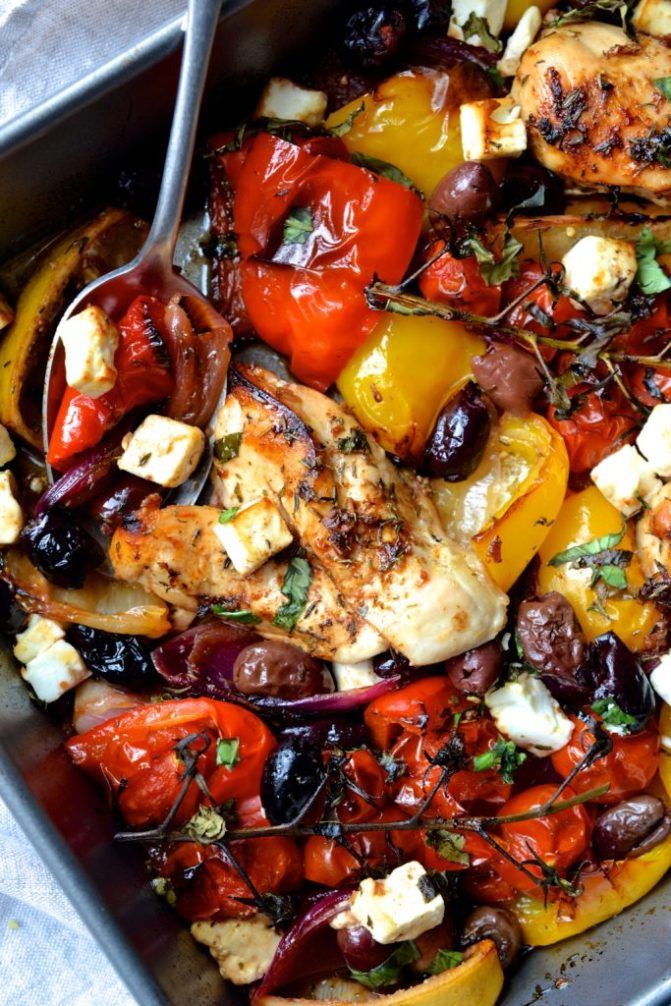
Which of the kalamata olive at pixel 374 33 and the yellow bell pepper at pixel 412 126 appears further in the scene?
the yellow bell pepper at pixel 412 126

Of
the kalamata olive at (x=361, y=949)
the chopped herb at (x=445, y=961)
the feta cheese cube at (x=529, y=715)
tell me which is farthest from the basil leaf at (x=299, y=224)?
the chopped herb at (x=445, y=961)

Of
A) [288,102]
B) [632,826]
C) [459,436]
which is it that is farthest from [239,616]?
[288,102]

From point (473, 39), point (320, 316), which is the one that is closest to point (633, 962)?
point (320, 316)

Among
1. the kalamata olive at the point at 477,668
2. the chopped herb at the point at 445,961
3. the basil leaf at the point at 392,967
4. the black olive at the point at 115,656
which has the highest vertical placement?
the black olive at the point at 115,656

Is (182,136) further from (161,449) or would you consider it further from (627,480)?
(627,480)

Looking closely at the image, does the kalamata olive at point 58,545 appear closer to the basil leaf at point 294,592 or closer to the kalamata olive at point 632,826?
the basil leaf at point 294,592
